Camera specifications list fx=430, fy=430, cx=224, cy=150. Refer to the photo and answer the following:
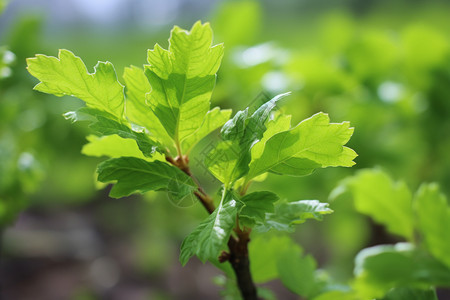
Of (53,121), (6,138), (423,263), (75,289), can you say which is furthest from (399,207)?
(75,289)

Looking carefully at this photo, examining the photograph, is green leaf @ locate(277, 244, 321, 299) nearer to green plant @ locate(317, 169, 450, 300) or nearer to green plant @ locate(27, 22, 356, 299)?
green plant @ locate(317, 169, 450, 300)

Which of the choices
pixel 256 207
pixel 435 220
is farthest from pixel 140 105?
pixel 435 220

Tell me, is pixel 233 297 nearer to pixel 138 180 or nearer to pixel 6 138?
pixel 138 180

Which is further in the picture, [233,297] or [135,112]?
[233,297]

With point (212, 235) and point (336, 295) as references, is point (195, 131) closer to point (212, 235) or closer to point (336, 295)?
point (212, 235)

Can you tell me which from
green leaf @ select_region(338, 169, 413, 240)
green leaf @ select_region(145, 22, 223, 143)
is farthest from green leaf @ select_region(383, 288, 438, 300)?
green leaf @ select_region(145, 22, 223, 143)

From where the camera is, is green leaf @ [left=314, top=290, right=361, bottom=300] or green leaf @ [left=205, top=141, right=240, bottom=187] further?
green leaf @ [left=314, top=290, right=361, bottom=300]
